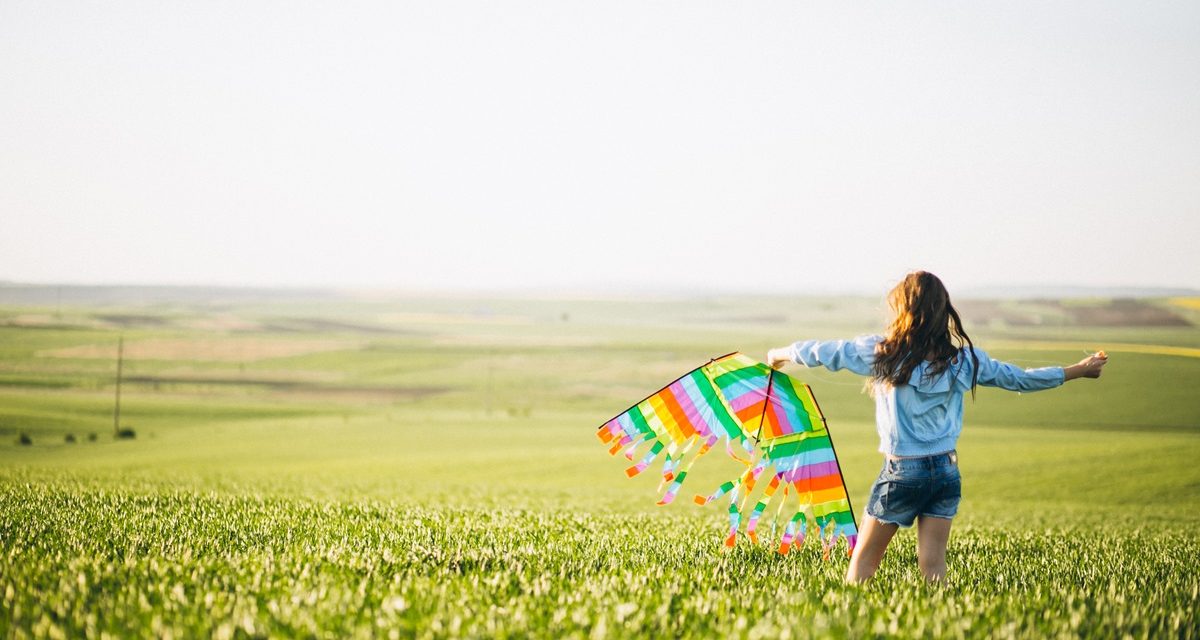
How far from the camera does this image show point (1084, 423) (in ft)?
184

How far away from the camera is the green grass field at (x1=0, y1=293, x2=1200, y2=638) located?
5.27 m

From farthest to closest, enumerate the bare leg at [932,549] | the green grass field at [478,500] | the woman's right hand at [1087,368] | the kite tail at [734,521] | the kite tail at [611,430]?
the kite tail at [611,430] → the kite tail at [734,521] → the woman's right hand at [1087,368] → the bare leg at [932,549] → the green grass field at [478,500]

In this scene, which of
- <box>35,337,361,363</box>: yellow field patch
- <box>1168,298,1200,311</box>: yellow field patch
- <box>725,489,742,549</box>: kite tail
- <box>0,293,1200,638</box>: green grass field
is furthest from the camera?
<box>1168,298,1200,311</box>: yellow field patch

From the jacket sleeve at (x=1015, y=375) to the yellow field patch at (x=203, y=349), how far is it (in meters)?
87.5

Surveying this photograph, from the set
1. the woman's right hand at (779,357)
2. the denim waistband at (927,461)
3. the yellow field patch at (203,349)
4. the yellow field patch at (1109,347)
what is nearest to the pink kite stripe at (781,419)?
the woman's right hand at (779,357)

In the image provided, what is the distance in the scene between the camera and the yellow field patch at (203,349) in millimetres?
79750

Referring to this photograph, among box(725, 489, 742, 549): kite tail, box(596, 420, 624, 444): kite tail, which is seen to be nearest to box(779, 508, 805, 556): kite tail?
box(725, 489, 742, 549): kite tail

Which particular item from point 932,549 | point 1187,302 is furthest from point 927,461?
point 1187,302

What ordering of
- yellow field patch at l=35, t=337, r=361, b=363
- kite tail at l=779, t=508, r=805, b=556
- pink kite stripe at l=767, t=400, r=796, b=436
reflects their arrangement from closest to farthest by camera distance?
kite tail at l=779, t=508, r=805, b=556 < pink kite stripe at l=767, t=400, r=796, b=436 < yellow field patch at l=35, t=337, r=361, b=363

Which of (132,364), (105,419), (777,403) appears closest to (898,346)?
(777,403)

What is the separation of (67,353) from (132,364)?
554 cm

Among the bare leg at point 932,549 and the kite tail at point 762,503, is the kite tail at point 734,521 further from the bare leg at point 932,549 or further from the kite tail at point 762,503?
the bare leg at point 932,549

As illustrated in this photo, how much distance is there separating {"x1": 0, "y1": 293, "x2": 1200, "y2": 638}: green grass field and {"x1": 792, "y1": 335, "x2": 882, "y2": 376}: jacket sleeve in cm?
175

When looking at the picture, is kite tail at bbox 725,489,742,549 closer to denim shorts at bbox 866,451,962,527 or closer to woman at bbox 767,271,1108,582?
woman at bbox 767,271,1108,582
